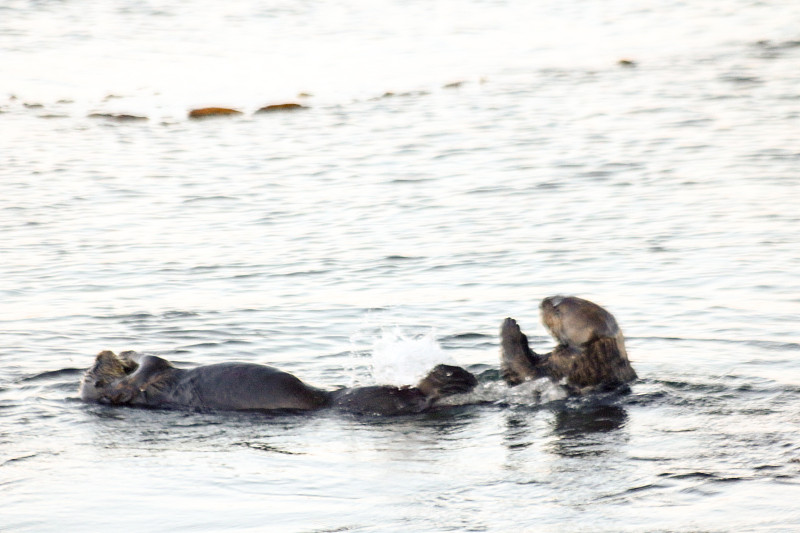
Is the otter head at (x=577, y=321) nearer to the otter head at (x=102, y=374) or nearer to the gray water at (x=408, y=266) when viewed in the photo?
the gray water at (x=408, y=266)

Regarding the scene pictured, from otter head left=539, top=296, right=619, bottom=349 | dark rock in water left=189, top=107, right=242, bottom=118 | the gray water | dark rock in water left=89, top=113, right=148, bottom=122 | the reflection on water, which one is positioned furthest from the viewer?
dark rock in water left=189, top=107, right=242, bottom=118

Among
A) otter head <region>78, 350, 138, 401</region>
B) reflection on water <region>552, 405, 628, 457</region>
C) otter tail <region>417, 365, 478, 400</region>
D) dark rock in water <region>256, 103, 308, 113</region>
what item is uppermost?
dark rock in water <region>256, 103, 308, 113</region>

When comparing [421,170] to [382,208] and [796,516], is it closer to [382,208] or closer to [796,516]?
[382,208]

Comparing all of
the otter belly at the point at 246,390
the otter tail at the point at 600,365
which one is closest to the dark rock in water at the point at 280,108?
the otter belly at the point at 246,390

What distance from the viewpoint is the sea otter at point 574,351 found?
550 centimetres

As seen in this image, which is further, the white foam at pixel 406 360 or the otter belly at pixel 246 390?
the white foam at pixel 406 360

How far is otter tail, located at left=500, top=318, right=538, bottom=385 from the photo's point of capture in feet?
18.3

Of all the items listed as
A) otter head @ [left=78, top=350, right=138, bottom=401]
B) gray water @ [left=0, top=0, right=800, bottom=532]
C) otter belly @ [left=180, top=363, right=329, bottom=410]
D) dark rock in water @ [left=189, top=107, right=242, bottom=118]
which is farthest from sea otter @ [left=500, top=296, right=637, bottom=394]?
dark rock in water @ [left=189, top=107, right=242, bottom=118]

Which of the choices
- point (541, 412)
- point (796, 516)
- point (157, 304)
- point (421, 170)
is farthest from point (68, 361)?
point (421, 170)

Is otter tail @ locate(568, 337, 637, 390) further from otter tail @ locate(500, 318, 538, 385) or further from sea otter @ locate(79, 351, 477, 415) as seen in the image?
sea otter @ locate(79, 351, 477, 415)

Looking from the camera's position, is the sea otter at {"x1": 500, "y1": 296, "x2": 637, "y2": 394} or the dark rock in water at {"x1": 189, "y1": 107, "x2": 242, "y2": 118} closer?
the sea otter at {"x1": 500, "y1": 296, "x2": 637, "y2": 394}

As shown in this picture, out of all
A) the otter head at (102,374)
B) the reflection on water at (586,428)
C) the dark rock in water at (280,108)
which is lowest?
the reflection on water at (586,428)

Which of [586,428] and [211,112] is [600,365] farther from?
[211,112]

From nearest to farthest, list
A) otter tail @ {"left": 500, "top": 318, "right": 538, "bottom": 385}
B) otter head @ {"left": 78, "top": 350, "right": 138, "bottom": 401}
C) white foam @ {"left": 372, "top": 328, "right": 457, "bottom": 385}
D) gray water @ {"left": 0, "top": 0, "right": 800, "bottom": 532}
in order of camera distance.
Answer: gray water @ {"left": 0, "top": 0, "right": 800, "bottom": 532}
otter tail @ {"left": 500, "top": 318, "right": 538, "bottom": 385}
otter head @ {"left": 78, "top": 350, "right": 138, "bottom": 401}
white foam @ {"left": 372, "top": 328, "right": 457, "bottom": 385}
